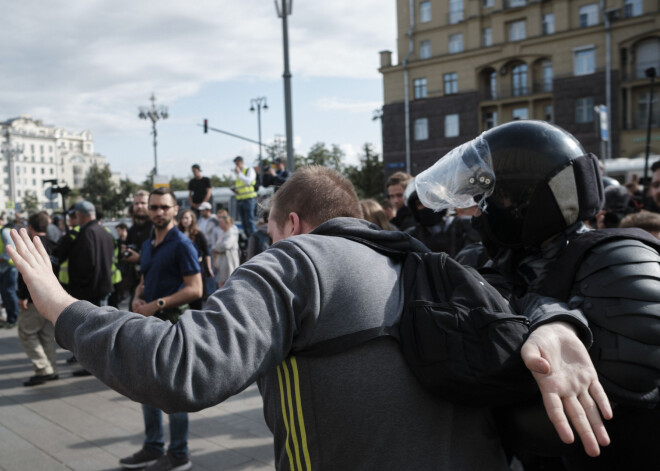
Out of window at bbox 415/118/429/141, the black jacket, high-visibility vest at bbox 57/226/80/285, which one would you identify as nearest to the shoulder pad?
the black jacket

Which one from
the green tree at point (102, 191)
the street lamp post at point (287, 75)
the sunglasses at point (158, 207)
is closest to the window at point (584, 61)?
the street lamp post at point (287, 75)

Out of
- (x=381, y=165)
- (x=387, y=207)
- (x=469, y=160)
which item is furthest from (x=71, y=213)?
(x=381, y=165)

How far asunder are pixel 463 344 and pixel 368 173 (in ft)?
116

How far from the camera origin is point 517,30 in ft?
115

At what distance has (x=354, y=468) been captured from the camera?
142 centimetres

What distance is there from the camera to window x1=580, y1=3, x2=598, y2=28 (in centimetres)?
3294

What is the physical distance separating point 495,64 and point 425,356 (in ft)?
121

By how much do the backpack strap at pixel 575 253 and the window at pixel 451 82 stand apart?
36531 mm

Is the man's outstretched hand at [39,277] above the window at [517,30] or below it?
below

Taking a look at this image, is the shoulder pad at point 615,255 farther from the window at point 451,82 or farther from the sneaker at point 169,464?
the window at point 451,82

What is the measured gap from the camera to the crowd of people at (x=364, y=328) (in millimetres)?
1236

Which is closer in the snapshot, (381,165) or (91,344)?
(91,344)

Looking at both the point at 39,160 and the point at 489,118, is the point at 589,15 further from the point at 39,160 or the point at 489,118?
the point at 39,160

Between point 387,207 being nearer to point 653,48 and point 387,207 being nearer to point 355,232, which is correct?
point 355,232
